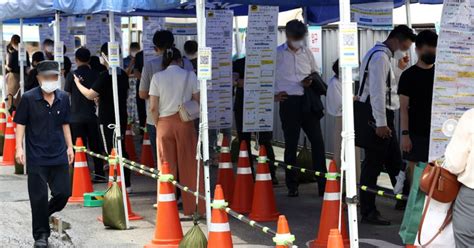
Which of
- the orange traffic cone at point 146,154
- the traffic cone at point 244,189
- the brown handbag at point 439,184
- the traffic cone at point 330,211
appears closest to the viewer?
the brown handbag at point 439,184

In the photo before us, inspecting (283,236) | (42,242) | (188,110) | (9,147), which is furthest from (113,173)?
(9,147)

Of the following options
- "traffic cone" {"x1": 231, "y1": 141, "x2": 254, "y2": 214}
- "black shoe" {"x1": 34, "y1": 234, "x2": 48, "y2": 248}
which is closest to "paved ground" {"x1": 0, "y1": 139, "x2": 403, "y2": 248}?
"traffic cone" {"x1": 231, "y1": 141, "x2": 254, "y2": 214}

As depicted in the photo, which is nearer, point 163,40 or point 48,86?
point 48,86

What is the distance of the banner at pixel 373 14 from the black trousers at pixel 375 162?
7.12 ft

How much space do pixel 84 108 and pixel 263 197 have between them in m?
4.09

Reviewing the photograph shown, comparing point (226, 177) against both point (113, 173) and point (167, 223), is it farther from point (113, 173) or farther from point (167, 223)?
point (167, 223)

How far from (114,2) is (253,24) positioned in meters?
2.12

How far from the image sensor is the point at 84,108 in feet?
44.2

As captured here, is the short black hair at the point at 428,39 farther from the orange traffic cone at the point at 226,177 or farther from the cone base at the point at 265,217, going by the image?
the orange traffic cone at the point at 226,177

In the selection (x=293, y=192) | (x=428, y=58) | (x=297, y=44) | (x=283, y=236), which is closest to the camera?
(x=283, y=236)

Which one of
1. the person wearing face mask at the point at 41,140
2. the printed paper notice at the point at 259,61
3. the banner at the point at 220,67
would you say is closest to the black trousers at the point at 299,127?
the printed paper notice at the point at 259,61

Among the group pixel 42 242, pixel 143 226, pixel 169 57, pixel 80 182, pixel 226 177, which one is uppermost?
pixel 169 57

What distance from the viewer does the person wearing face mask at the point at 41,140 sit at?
9.24 meters

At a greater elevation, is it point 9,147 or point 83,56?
point 83,56
